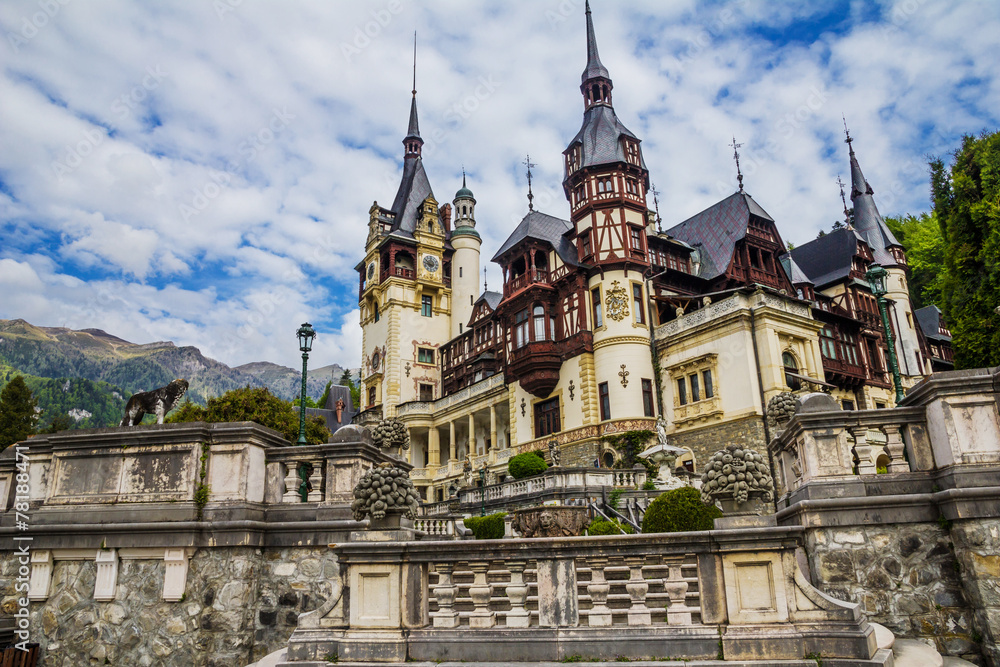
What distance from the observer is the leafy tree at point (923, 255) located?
53906 mm

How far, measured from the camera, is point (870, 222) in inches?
2057

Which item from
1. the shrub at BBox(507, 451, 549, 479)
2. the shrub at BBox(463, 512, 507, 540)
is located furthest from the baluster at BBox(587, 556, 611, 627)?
the shrub at BBox(507, 451, 549, 479)

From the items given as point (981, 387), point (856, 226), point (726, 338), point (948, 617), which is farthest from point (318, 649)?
point (856, 226)

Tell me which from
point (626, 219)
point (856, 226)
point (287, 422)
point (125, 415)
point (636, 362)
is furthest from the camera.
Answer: point (856, 226)

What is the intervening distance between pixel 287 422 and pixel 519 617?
26.9 m

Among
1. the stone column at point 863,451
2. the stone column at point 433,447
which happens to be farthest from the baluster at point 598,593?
the stone column at point 433,447

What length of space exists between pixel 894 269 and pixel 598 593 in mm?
52166

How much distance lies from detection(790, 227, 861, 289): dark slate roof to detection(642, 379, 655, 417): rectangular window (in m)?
17.1

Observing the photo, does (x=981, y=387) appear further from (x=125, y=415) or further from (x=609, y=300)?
(x=609, y=300)

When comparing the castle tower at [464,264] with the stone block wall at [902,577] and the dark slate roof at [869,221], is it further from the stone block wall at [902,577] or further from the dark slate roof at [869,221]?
the stone block wall at [902,577]

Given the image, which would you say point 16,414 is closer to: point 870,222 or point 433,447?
point 433,447

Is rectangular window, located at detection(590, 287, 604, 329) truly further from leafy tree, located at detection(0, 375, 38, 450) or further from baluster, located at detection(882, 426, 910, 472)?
leafy tree, located at detection(0, 375, 38, 450)

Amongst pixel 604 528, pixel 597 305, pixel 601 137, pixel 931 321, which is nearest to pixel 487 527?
pixel 604 528

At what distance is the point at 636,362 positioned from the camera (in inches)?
1378
